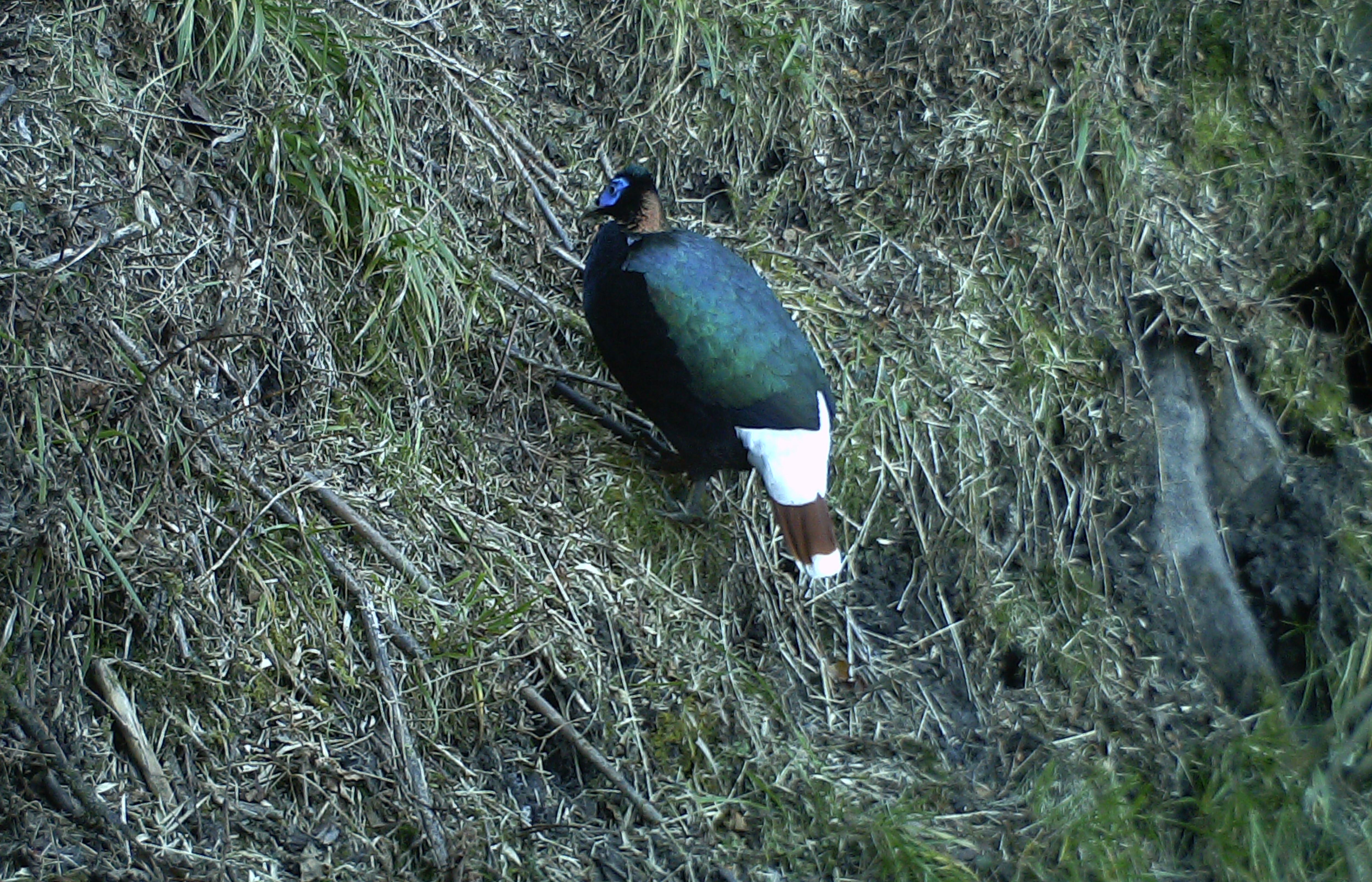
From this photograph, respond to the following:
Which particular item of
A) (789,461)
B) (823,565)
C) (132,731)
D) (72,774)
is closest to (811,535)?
(823,565)

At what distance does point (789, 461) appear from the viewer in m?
2.59

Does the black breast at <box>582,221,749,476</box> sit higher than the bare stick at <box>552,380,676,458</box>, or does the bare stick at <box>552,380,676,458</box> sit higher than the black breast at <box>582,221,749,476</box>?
the black breast at <box>582,221,749,476</box>

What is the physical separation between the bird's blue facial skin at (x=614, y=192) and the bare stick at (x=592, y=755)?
128cm

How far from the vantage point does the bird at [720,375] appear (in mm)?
2604

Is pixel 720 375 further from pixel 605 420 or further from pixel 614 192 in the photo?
pixel 614 192

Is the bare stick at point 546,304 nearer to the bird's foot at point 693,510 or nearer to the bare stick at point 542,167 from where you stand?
the bare stick at point 542,167

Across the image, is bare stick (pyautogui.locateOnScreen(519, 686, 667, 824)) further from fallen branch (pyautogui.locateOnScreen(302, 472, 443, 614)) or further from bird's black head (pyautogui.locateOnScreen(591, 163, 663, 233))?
bird's black head (pyautogui.locateOnScreen(591, 163, 663, 233))

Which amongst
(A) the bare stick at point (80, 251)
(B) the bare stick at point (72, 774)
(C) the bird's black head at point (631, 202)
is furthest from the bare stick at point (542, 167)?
(B) the bare stick at point (72, 774)

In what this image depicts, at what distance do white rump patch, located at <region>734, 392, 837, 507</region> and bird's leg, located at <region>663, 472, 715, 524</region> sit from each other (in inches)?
7.0

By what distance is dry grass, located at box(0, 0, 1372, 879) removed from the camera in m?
2.04

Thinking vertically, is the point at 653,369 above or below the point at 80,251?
below

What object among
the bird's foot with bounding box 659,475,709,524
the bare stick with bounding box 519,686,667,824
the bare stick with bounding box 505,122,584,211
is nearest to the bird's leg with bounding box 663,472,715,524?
the bird's foot with bounding box 659,475,709,524

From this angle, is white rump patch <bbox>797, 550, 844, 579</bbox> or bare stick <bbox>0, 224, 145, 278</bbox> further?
white rump patch <bbox>797, 550, 844, 579</bbox>

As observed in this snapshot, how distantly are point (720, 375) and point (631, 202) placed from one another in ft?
1.91
